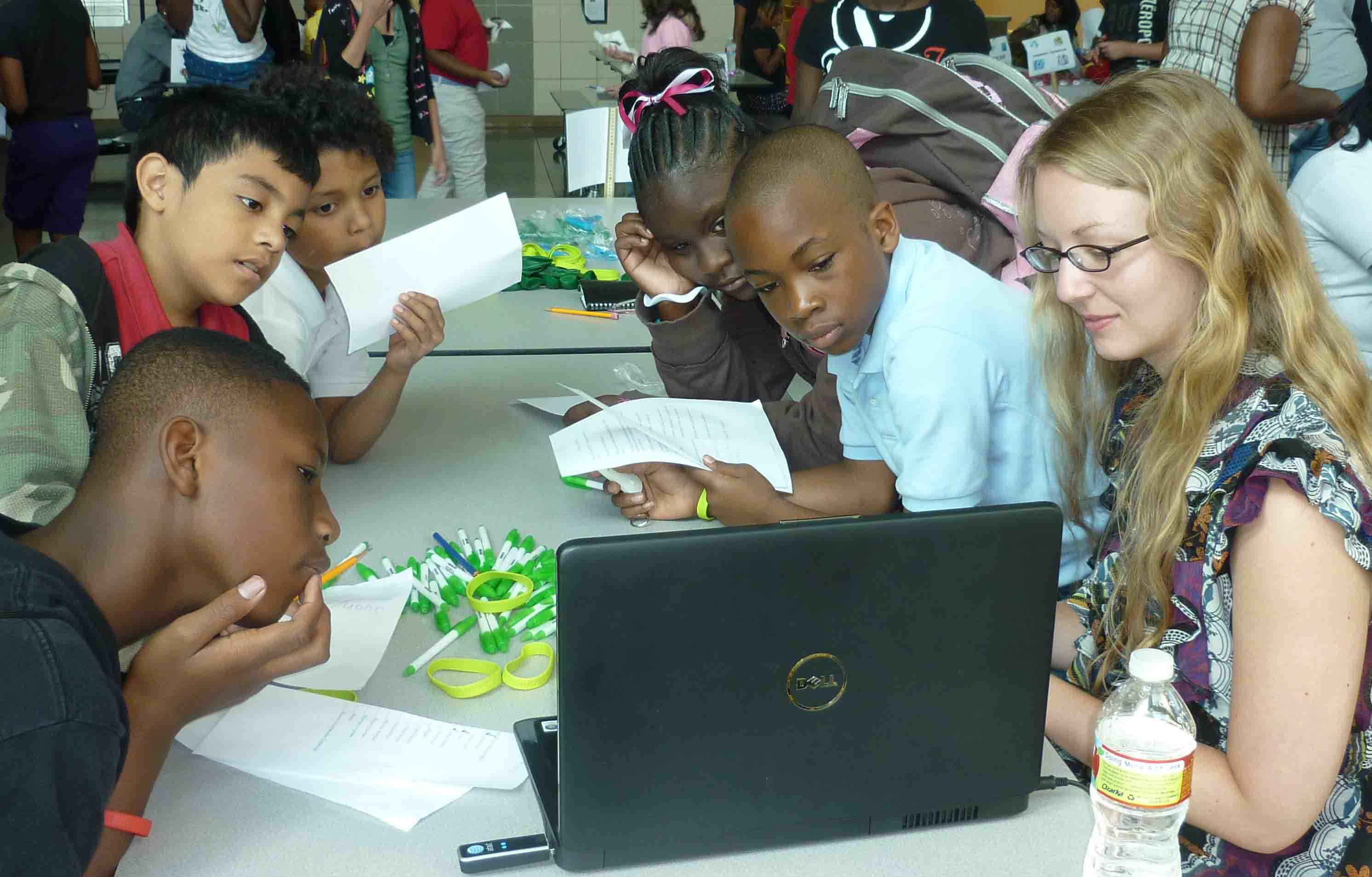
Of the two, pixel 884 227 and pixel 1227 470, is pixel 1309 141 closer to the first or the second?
pixel 884 227

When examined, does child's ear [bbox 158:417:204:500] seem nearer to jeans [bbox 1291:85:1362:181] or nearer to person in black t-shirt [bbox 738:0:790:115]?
jeans [bbox 1291:85:1362:181]

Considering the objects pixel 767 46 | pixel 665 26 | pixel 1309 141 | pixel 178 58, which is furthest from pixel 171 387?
pixel 767 46

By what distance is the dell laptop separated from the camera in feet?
2.73

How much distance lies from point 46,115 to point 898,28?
10.5 ft

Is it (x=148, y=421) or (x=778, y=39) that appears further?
(x=778, y=39)

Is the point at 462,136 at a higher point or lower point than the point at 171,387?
lower

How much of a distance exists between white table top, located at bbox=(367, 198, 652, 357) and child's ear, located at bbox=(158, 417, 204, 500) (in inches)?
42.6

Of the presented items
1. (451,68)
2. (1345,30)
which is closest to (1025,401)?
A: (1345,30)

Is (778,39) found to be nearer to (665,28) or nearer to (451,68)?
(665,28)

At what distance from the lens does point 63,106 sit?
175 inches

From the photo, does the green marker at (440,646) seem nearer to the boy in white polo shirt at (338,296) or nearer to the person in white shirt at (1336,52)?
the boy in white polo shirt at (338,296)

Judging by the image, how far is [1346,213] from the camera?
6.85ft

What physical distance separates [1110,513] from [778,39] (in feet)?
21.3

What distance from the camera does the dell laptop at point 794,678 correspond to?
0.83m
